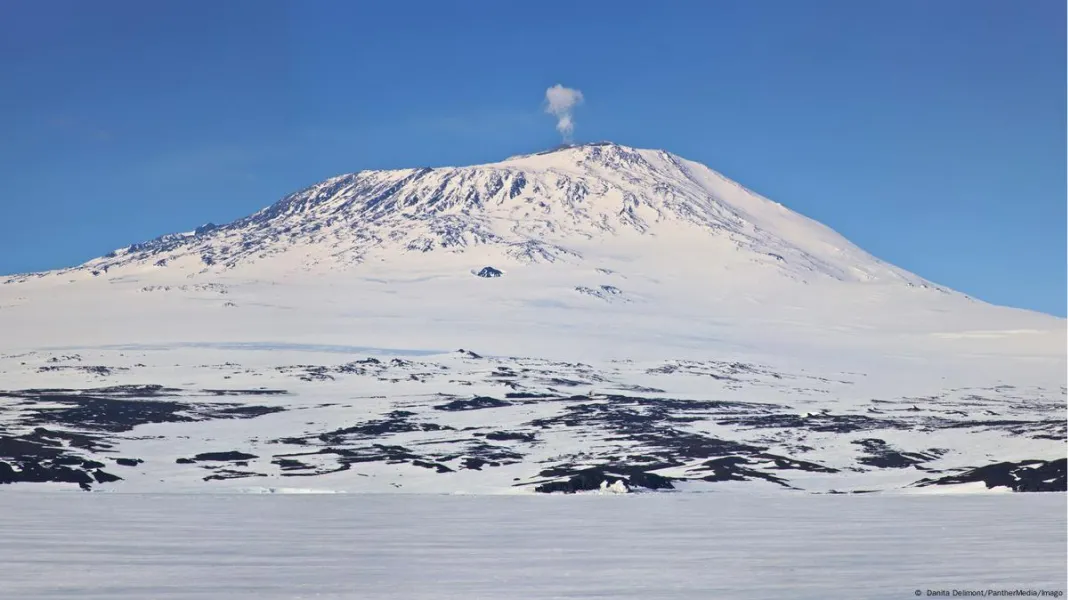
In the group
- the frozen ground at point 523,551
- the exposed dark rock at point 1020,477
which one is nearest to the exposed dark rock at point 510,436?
the exposed dark rock at point 1020,477

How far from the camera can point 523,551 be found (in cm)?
3534

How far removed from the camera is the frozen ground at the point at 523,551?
26688mm

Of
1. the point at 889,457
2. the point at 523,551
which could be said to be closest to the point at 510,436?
the point at 889,457

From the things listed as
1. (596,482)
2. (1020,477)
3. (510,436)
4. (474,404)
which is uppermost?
(474,404)

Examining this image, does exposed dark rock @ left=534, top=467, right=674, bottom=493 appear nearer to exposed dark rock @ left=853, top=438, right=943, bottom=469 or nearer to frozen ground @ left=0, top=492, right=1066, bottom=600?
frozen ground @ left=0, top=492, right=1066, bottom=600

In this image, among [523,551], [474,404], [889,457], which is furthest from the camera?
[474,404]

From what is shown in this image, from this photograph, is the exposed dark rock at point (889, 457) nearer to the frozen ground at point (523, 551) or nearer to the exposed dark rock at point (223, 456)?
the frozen ground at point (523, 551)

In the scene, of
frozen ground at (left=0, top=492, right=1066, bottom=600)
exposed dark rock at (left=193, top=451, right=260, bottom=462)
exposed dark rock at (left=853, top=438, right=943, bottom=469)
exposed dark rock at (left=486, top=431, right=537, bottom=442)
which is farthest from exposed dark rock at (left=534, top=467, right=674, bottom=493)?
exposed dark rock at (left=486, top=431, right=537, bottom=442)

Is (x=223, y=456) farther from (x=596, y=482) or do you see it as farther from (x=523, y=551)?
(x=523, y=551)

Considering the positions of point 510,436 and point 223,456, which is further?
point 510,436

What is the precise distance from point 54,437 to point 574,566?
4187 inches

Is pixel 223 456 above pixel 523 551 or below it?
below

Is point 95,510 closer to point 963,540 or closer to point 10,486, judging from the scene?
point 10,486

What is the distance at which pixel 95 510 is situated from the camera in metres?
55.2
